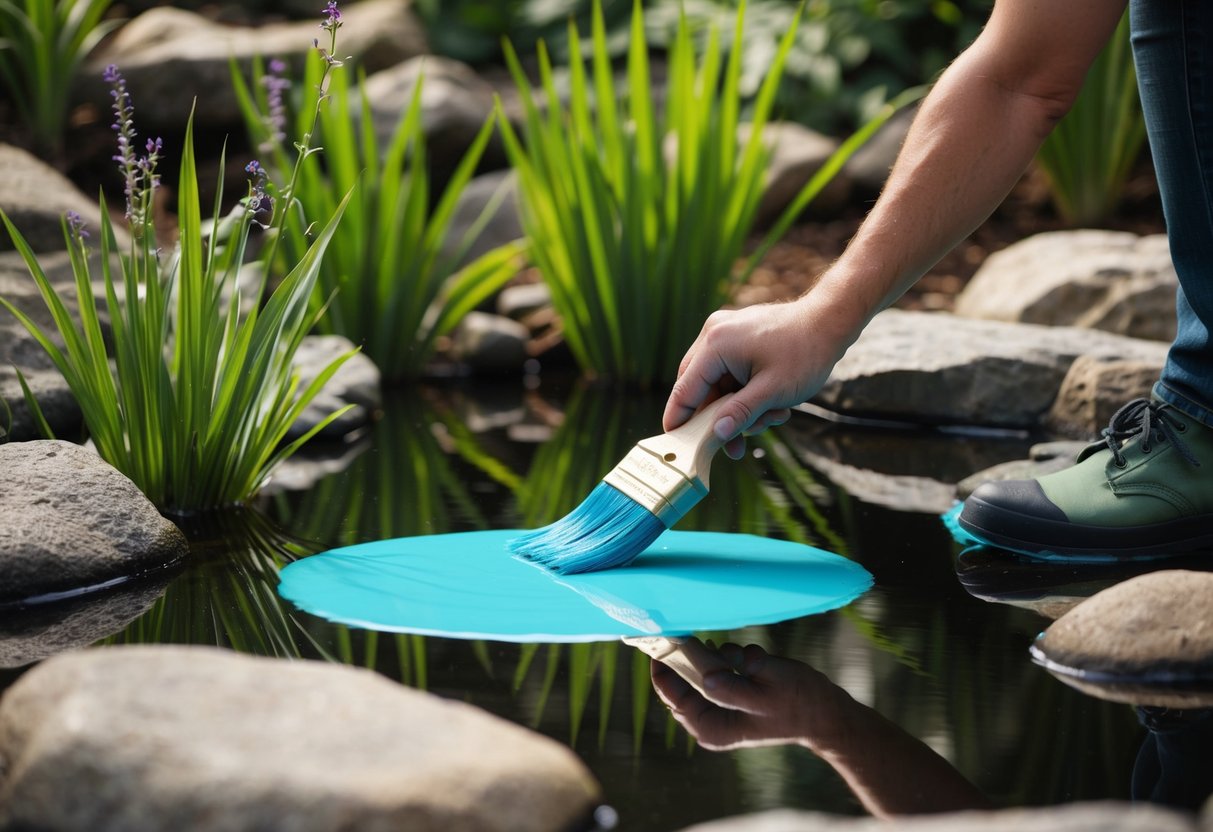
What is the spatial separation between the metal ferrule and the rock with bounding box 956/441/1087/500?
0.68m

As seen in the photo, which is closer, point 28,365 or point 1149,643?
point 1149,643

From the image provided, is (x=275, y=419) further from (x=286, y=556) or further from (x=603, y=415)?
(x=603, y=415)

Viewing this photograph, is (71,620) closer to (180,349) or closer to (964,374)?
(180,349)

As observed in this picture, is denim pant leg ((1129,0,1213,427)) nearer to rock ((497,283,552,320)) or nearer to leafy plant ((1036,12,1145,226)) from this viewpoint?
rock ((497,283,552,320))


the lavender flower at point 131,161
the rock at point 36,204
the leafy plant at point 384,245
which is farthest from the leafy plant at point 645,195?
the lavender flower at point 131,161

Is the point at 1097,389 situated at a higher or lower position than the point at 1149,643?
lower

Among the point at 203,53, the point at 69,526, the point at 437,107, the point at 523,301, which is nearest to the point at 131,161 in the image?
the point at 69,526

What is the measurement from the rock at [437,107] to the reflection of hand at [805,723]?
3.48 metres

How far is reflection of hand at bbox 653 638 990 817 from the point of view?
109 cm

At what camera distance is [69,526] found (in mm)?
1673

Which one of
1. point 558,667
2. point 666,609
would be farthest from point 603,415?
point 558,667

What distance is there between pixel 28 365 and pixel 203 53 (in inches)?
114

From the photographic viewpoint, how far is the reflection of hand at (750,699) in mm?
1209

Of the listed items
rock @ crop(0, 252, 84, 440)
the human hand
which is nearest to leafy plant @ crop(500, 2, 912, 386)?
rock @ crop(0, 252, 84, 440)
